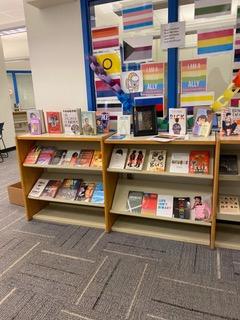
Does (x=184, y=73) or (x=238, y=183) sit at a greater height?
(x=184, y=73)

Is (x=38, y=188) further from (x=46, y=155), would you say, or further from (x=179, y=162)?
(x=179, y=162)

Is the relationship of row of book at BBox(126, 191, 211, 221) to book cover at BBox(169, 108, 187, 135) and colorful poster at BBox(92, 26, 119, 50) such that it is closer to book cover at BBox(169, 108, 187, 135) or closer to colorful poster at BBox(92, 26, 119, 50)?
book cover at BBox(169, 108, 187, 135)

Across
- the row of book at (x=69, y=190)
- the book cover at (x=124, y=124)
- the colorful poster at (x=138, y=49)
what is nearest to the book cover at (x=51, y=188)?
the row of book at (x=69, y=190)

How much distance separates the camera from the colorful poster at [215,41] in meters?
2.07

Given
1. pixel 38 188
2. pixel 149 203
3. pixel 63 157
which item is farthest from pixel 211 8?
pixel 38 188

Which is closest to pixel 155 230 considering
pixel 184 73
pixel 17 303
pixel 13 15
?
pixel 17 303

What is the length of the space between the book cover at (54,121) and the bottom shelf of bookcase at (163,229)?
1128 millimetres

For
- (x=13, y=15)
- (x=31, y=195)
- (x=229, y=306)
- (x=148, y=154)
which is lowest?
(x=229, y=306)

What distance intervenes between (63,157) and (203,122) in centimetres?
139

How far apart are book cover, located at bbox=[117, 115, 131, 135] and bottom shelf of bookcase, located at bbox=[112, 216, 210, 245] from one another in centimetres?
90

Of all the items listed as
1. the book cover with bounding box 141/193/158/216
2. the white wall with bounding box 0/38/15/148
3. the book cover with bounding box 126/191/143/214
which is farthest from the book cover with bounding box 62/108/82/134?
the white wall with bounding box 0/38/15/148

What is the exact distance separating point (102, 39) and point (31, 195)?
1.75 meters

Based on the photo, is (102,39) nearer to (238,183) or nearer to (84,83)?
(84,83)

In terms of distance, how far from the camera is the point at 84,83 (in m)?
2.58
